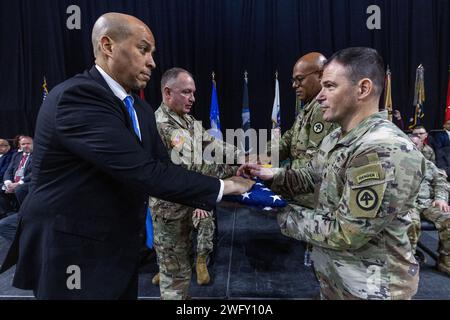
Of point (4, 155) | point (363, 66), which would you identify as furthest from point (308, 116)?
point (4, 155)

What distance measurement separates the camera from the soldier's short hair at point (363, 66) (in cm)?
114

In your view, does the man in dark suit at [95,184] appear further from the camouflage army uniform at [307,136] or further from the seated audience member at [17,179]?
the seated audience member at [17,179]

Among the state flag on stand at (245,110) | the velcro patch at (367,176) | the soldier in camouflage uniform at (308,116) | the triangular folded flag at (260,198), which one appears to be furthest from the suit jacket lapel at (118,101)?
the state flag on stand at (245,110)

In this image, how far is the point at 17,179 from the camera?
4.58 m

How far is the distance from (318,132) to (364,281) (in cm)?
117

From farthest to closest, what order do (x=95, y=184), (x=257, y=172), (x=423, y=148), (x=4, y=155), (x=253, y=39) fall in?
(x=253, y=39)
(x=4, y=155)
(x=423, y=148)
(x=257, y=172)
(x=95, y=184)

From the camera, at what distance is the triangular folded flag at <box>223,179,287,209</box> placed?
5.15 feet

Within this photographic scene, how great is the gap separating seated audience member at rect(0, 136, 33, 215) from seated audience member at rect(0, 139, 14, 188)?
0.12 meters

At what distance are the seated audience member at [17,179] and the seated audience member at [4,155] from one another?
120 millimetres

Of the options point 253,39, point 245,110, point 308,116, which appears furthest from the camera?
point 253,39

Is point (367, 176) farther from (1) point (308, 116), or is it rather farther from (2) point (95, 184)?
(1) point (308, 116)

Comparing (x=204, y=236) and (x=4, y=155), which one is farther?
(x=4, y=155)

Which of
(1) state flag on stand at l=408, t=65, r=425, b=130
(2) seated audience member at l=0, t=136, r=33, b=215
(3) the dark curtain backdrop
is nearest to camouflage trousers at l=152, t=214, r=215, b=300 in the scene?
(2) seated audience member at l=0, t=136, r=33, b=215

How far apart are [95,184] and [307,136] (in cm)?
155
